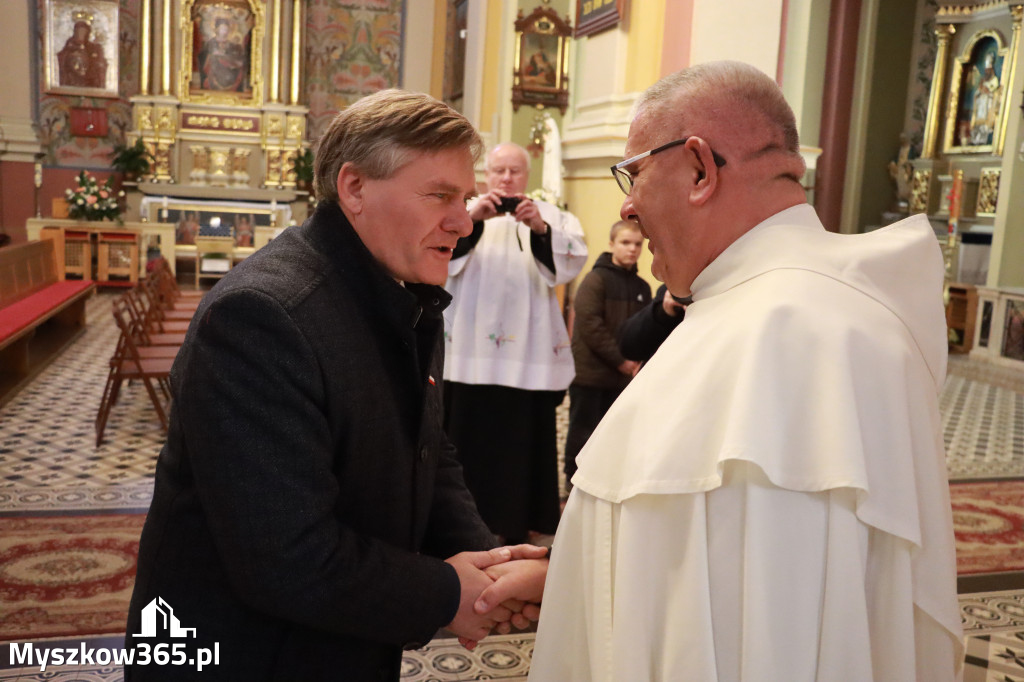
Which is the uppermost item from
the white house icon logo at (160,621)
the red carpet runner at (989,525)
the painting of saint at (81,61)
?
the painting of saint at (81,61)

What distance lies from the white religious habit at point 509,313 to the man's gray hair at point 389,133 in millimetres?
2610

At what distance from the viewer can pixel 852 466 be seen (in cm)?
119

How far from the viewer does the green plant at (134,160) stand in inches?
544

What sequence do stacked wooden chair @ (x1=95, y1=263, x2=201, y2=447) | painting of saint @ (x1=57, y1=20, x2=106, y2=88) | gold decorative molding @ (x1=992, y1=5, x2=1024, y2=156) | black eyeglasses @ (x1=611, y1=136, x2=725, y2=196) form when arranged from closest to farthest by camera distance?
black eyeglasses @ (x1=611, y1=136, x2=725, y2=196)
stacked wooden chair @ (x1=95, y1=263, x2=201, y2=447)
gold decorative molding @ (x1=992, y1=5, x2=1024, y2=156)
painting of saint @ (x1=57, y1=20, x2=106, y2=88)

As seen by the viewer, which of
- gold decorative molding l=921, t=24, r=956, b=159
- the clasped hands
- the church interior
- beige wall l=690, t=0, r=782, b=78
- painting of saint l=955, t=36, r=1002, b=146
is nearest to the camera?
the clasped hands

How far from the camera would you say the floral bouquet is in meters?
12.2

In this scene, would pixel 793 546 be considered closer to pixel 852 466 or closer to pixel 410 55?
pixel 852 466

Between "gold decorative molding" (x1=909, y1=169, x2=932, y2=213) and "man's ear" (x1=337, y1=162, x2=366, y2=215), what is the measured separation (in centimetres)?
1272

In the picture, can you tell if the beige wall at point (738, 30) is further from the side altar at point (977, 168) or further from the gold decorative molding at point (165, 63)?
the gold decorative molding at point (165, 63)

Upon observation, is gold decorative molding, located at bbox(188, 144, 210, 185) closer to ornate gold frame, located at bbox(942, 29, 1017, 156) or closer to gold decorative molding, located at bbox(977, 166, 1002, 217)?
ornate gold frame, located at bbox(942, 29, 1017, 156)

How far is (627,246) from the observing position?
4.60 meters

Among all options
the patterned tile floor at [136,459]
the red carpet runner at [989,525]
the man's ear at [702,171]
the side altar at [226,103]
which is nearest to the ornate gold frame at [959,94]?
the patterned tile floor at [136,459]

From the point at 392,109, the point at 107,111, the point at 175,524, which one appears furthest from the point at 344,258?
the point at 107,111

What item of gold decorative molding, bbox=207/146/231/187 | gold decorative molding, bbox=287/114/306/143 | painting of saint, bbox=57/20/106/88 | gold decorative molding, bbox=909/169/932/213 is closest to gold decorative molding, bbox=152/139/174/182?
gold decorative molding, bbox=207/146/231/187
